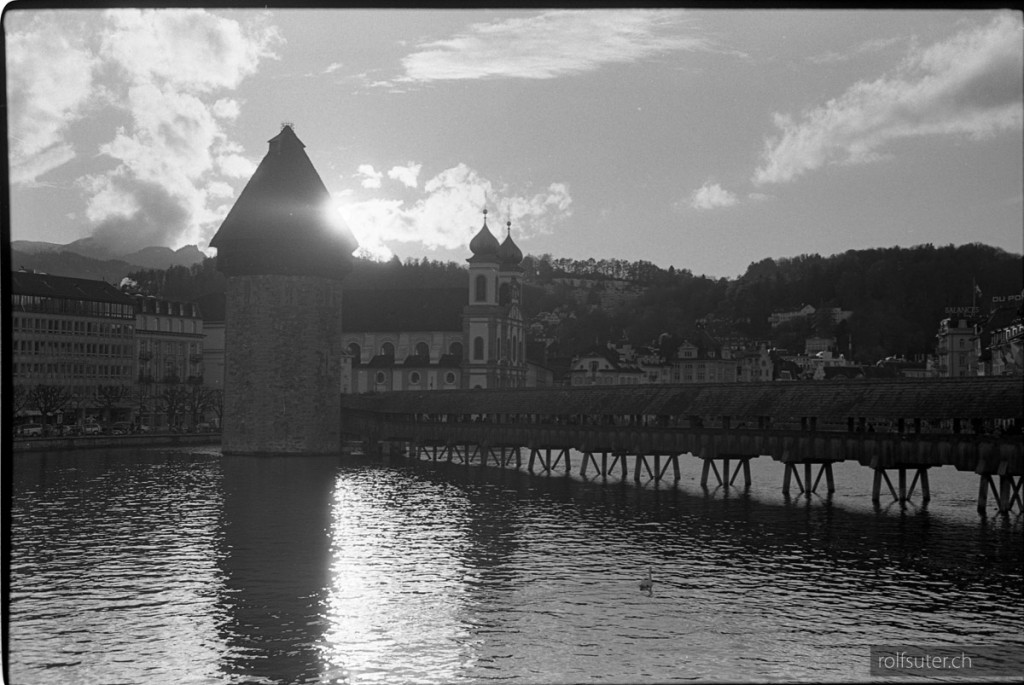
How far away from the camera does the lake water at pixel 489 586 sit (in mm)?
14977

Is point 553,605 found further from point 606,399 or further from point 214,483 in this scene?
point 606,399

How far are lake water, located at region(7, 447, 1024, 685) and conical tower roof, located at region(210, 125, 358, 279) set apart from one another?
61.0ft

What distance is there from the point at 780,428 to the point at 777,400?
122 inches

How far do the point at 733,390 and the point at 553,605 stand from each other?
2124cm

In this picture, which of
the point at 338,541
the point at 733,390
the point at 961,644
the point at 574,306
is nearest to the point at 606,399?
the point at 733,390

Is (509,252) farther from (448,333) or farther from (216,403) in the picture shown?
(216,403)

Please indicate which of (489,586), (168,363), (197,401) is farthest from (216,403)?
(489,586)

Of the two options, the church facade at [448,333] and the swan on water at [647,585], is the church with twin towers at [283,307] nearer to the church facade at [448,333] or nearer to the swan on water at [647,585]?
the church facade at [448,333]

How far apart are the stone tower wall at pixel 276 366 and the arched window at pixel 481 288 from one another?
1210 inches

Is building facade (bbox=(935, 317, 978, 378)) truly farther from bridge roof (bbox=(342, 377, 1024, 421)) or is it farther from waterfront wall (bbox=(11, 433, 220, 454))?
waterfront wall (bbox=(11, 433, 220, 454))

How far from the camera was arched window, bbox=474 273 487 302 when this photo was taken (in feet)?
271

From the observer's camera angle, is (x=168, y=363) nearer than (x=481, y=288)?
Yes

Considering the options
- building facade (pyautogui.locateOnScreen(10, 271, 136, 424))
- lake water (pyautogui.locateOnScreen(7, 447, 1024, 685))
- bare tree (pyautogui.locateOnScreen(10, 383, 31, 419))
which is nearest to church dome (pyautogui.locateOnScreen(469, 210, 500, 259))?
building facade (pyautogui.locateOnScreen(10, 271, 136, 424))

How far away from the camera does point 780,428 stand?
3922 cm
